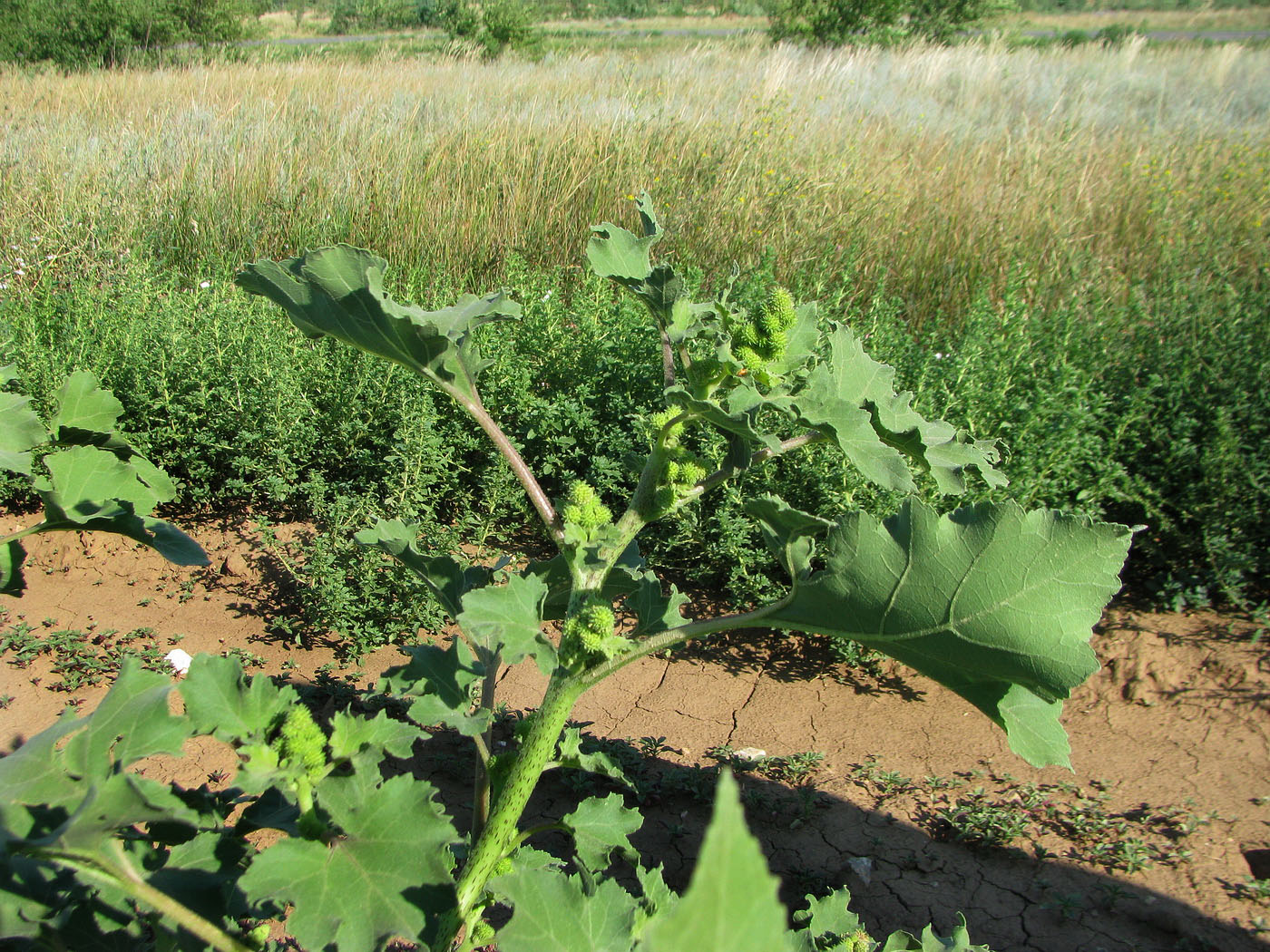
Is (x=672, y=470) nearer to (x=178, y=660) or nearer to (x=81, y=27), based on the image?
(x=178, y=660)

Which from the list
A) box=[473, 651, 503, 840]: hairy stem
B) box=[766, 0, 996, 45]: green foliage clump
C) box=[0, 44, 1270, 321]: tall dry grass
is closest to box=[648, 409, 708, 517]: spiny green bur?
box=[473, 651, 503, 840]: hairy stem

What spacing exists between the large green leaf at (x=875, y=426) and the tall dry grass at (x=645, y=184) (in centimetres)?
433

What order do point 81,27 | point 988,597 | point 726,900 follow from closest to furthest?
point 726,900 < point 988,597 < point 81,27

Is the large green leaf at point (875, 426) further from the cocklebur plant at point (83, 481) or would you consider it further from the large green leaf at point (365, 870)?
the cocklebur plant at point (83, 481)

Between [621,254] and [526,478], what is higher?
[621,254]

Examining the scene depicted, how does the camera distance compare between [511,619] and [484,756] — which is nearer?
[511,619]

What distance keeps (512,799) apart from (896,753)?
90.2 inches

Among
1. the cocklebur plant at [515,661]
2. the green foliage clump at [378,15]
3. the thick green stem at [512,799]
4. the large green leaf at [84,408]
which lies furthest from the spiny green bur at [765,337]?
the green foliage clump at [378,15]

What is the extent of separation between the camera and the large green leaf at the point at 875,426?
1.03 meters

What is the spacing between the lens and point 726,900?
46 cm

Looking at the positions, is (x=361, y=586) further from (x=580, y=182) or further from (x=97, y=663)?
(x=580, y=182)

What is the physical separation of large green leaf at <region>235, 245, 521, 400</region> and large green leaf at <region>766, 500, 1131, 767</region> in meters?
0.53

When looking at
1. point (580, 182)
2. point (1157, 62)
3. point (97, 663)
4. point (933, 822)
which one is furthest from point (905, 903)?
point (1157, 62)

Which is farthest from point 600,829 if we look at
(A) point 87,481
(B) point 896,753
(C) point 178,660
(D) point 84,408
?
(C) point 178,660
